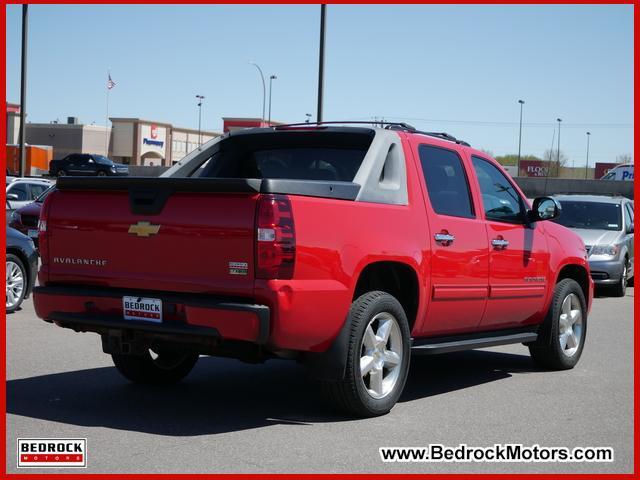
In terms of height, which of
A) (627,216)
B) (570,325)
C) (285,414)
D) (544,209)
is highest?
(544,209)

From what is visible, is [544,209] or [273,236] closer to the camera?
[273,236]

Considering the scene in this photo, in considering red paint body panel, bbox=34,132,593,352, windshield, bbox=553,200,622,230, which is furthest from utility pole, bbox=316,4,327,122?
red paint body panel, bbox=34,132,593,352

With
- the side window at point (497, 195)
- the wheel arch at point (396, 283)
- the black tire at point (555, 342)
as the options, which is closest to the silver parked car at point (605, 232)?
the black tire at point (555, 342)

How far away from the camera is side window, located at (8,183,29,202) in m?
22.0

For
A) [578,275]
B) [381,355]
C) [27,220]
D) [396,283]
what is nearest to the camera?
[381,355]

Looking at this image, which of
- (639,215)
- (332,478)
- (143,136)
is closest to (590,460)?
(332,478)

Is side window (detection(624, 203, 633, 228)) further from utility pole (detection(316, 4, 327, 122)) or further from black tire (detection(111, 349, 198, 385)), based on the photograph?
black tire (detection(111, 349, 198, 385))

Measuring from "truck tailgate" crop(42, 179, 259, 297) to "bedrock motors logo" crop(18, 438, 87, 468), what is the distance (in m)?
1.16

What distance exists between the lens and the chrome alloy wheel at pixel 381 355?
22.1ft

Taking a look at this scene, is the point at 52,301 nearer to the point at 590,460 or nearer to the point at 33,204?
the point at 590,460

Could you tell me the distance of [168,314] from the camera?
6250 millimetres

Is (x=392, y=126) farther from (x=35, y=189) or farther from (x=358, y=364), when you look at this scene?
(x=35, y=189)

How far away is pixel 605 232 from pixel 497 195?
9.91m

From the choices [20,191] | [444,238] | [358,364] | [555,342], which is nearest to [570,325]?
[555,342]
